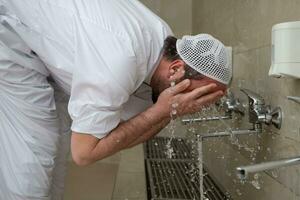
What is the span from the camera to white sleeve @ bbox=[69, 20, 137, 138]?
2.40 feet

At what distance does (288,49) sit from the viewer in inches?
28.3

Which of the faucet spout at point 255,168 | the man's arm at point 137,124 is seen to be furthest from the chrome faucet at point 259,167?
the man's arm at point 137,124

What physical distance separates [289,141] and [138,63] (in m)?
0.36

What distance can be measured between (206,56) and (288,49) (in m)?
0.17

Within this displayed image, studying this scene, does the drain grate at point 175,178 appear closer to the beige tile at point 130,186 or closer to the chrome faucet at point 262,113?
the beige tile at point 130,186

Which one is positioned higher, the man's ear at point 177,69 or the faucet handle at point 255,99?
the man's ear at point 177,69

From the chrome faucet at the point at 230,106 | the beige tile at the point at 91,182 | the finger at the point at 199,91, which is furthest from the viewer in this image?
the beige tile at the point at 91,182

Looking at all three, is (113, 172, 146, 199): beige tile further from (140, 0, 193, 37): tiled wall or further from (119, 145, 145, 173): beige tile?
(140, 0, 193, 37): tiled wall

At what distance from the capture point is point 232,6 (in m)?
1.30

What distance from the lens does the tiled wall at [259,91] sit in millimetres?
815

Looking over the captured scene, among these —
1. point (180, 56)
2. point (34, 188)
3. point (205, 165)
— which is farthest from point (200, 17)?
point (34, 188)

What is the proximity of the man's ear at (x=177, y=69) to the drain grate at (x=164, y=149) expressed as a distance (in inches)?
29.0

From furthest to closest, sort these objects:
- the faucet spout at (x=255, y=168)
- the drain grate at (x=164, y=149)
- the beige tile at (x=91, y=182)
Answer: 1. the drain grate at (x=164, y=149)
2. the beige tile at (x=91, y=182)
3. the faucet spout at (x=255, y=168)

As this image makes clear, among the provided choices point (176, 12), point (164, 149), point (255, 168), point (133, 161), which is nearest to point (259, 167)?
point (255, 168)
